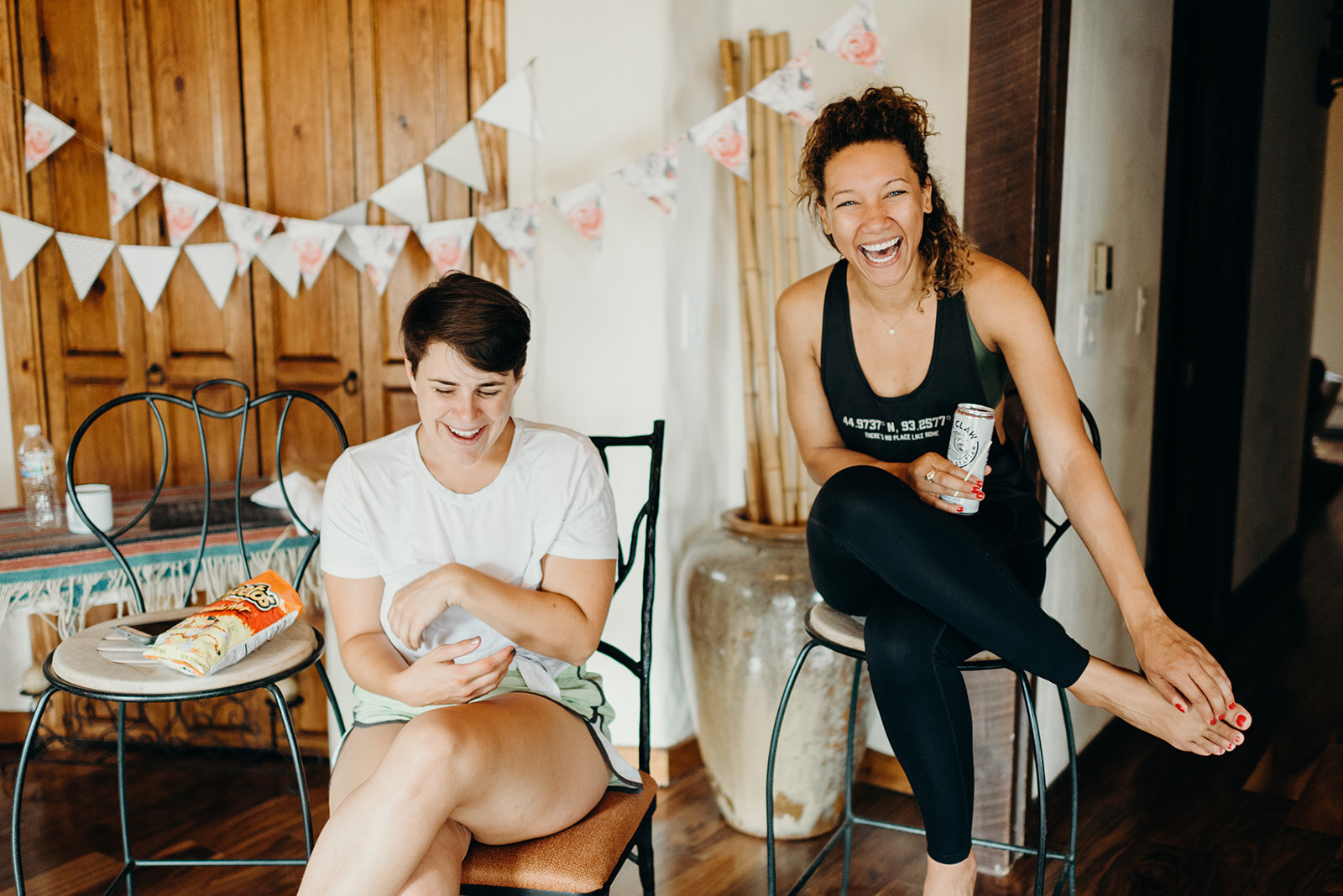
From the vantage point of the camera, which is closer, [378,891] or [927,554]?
[378,891]

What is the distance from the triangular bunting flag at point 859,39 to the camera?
68.4 inches

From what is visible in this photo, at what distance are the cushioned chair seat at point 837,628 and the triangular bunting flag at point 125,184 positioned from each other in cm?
188

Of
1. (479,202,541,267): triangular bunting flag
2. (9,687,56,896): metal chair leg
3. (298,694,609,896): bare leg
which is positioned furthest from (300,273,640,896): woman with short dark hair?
(479,202,541,267): triangular bunting flag

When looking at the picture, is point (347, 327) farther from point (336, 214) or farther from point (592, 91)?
point (592, 91)

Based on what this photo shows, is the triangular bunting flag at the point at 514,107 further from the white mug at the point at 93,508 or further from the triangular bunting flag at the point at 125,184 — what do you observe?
the white mug at the point at 93,508

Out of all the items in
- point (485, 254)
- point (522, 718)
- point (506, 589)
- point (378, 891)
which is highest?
point (485, 254)

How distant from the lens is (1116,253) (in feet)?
7.09

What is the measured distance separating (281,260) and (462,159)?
533 millimetres

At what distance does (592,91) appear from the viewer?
2.19 metres

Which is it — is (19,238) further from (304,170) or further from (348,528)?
(348,528)

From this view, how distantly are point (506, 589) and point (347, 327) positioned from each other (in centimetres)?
139

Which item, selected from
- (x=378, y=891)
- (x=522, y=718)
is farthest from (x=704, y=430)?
(x=378, y=891)

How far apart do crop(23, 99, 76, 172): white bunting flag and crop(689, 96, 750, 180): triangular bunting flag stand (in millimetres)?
1523

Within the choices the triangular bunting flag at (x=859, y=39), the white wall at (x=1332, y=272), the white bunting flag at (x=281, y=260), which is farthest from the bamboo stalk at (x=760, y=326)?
the white wall at (x=1332, y=272)
